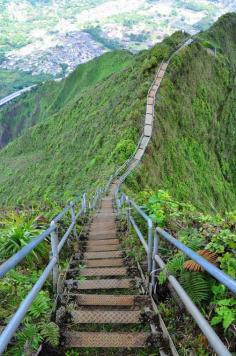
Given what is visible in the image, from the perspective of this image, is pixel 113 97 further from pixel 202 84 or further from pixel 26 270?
pixel 26 270

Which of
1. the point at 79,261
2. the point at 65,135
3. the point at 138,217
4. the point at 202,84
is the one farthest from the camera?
the point at 65,135

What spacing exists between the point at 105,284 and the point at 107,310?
84cm

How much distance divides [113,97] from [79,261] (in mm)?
40370

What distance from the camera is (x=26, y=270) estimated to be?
259 inches

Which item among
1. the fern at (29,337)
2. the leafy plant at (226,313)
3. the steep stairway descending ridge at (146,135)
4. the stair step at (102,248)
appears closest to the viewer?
the leafy plant at (226,313)

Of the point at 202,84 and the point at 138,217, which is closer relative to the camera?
the point at 138,217

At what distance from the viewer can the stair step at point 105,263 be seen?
7.55 meters

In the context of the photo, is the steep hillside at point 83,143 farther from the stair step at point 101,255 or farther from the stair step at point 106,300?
the stair step at point 106,300

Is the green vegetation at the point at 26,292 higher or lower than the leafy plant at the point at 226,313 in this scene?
lower

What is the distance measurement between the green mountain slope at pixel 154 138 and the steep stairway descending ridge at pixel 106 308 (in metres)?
16.2

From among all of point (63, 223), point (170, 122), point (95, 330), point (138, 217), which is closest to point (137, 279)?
point (95, 330)

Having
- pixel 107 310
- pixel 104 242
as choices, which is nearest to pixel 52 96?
pixel 104 242

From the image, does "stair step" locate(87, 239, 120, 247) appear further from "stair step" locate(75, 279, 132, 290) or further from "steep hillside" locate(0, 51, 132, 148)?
"steep hillside" locate(0, 51, 132, 148)

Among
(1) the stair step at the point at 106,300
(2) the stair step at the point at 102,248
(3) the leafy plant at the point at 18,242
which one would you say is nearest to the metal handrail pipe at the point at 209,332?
(1) the stair step at the point at 106,300
